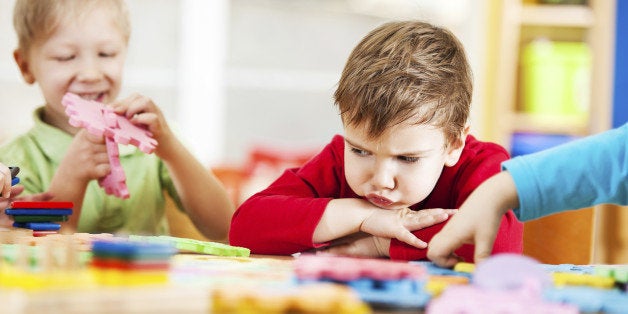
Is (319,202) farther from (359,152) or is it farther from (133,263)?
(133,263)

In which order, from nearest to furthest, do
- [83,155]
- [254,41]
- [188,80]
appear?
[83,155] → [188,80] → [254,41]

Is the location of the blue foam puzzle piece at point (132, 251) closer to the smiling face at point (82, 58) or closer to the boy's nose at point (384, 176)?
the boy's nose at point (384, 176)

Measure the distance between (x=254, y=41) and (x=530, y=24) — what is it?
4.17 feet

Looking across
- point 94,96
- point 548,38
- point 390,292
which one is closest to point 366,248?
point 390,292

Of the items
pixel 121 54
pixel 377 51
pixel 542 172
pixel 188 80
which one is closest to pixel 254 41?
pixel 188 80

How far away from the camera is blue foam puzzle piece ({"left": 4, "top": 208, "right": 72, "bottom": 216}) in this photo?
1.04m

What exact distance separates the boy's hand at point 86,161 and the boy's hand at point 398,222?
45 cm

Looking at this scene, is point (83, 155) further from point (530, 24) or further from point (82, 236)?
point (530, 24)

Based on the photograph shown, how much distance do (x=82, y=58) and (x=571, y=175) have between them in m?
0.83

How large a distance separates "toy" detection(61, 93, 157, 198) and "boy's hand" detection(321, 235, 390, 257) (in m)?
0.32

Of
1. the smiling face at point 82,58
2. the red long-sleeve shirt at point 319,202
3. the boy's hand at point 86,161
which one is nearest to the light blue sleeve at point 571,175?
the red long-sleeve shirt at point 319,202

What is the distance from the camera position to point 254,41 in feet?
12.6

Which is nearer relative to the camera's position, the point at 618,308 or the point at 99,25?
the point at 618,308

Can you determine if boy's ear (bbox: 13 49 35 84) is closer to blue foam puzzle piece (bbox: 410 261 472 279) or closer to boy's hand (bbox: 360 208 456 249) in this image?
boy's hand (bbox: 360 208 456 249)
